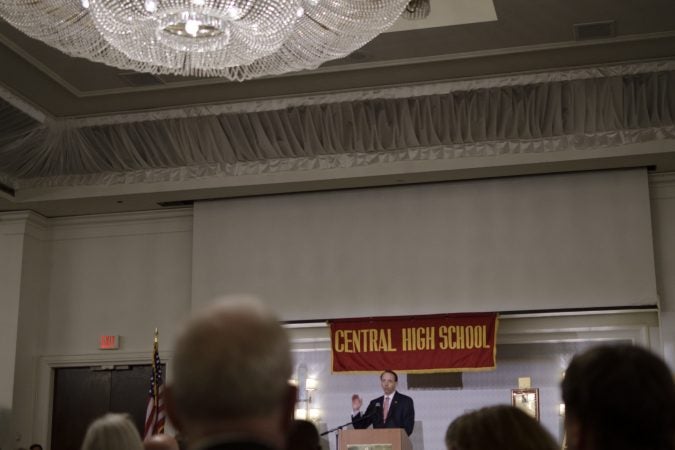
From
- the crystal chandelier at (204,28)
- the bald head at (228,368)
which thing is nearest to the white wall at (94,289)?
the crystal chandelier at (204,28)

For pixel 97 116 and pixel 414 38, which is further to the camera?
pixel 97 116

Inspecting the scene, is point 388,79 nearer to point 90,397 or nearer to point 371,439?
point 371,439

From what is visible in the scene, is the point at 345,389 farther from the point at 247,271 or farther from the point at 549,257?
the point at 549,257

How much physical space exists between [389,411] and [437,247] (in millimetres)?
1828

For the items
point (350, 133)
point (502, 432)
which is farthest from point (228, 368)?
point (350, 133)

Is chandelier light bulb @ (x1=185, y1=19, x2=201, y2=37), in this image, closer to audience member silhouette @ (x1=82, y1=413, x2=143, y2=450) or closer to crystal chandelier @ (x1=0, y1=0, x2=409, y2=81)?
crystal chandelier @ (x1=0, y1=0, x2=409, y2=81)

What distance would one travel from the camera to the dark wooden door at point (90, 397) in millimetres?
11508

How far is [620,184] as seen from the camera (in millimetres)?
10297

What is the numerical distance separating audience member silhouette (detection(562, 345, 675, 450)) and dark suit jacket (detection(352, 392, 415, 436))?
29.1ft

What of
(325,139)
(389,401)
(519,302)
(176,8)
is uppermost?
(325,139)

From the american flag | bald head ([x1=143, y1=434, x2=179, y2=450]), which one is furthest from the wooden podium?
bald head ([x1=143, y1=434, x2=179, y2=450])

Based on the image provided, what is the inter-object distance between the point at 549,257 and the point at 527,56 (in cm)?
215

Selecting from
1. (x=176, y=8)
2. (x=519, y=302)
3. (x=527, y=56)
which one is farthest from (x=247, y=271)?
(x=176, y=8)

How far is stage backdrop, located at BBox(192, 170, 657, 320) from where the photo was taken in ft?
33.3
